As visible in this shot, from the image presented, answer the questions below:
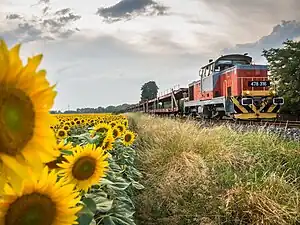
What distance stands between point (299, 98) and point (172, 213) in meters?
17.3

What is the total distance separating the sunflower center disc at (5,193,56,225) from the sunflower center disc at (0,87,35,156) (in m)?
0.29

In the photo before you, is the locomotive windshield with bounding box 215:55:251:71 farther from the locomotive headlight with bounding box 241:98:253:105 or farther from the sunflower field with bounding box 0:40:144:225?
the sunflower field with bounding box 0:40:144:225

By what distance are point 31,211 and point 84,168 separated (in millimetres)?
702

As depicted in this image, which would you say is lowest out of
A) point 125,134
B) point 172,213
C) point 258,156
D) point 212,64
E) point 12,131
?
point 172,213

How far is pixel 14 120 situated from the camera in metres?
0.56

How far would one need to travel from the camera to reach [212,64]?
57.4 ft

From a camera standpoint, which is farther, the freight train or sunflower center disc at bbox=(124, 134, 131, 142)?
the freight train

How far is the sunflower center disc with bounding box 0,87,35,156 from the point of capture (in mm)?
554

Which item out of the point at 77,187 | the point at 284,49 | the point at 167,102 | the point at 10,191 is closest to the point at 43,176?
the point at 10,191

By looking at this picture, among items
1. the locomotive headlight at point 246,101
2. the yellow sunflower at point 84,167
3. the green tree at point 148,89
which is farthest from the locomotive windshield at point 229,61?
the green tree at point 148,89

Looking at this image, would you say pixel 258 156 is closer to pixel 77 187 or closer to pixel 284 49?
pixel 77 187

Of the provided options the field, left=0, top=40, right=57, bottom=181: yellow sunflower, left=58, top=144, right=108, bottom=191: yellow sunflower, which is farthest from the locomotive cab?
Result: left=0, top=40, right=57, bottom=181: yellow sunflower

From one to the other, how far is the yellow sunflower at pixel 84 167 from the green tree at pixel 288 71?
17869 mm

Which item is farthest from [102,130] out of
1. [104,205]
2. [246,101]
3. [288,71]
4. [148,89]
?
[148,89]
